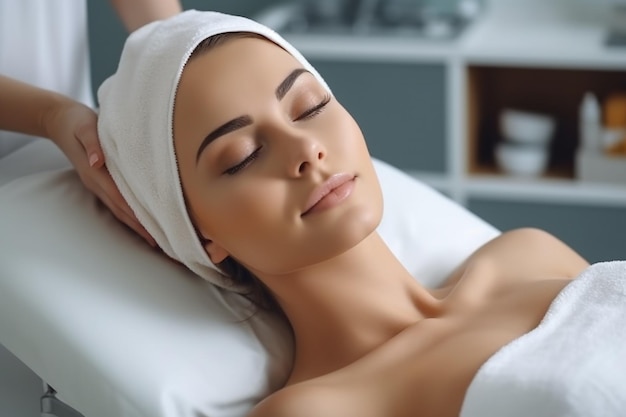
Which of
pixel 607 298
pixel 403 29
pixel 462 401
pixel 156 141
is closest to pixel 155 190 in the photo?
pixel 156 141

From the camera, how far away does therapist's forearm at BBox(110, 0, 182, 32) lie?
1849 millimetres

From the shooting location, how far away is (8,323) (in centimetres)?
150

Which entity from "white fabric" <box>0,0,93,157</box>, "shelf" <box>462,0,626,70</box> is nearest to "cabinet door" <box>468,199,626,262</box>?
"shelf" <box>462,0,626,70</box>

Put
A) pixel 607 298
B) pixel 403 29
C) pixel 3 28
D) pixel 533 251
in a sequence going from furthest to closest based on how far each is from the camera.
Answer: pixel 403 29
pixel 3 28
pixel 533 251
pixel 607 298

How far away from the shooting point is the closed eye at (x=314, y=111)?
1430mm

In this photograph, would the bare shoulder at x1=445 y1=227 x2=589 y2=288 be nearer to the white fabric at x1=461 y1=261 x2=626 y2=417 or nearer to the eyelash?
the white fabric at x1=461 y1=261 x2=626 y2=417

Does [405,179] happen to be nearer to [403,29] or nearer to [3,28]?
[3,28]

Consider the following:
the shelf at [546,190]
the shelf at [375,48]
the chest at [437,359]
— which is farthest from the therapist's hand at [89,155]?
the shelf at [546,190]

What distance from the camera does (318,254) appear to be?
1.38 metres

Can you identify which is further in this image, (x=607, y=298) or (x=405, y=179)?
(x=405, y=179)

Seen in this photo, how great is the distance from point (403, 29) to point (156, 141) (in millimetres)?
1759

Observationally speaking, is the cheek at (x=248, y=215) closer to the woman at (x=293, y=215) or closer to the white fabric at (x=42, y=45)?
the woman at (x=293, y=215)

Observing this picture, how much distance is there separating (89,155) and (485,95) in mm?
1980

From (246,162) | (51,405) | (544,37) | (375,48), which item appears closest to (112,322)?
(51,405)
